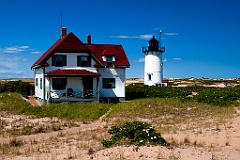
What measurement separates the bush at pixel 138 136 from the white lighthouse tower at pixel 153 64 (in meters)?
31.9

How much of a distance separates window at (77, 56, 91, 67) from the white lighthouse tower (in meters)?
17.4

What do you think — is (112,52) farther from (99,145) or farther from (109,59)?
(99,145)

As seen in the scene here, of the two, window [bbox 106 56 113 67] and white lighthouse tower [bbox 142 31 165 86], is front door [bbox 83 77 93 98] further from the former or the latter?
white lighthouse tower [bbox 142 31 165 86]

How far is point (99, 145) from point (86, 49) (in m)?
16.9

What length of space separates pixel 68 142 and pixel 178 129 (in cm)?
641

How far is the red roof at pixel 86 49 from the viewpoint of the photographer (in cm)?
2911

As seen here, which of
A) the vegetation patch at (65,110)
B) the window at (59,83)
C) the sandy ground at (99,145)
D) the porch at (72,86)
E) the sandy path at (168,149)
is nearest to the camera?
the sandy path at (168,149)

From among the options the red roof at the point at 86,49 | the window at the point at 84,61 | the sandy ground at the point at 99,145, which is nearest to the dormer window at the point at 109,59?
the red roof at the point at 86,49

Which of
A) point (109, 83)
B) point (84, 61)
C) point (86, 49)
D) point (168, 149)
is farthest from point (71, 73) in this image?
point (168, 149)

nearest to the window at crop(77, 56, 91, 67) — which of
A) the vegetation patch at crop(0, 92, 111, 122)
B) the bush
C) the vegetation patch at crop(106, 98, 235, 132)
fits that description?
the vegetation patch at crop(0, 92, 111, 122)

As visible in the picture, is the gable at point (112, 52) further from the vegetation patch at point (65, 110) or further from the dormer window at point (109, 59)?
the vegetation patch at point (65, 110)

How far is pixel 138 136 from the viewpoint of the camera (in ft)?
42.8

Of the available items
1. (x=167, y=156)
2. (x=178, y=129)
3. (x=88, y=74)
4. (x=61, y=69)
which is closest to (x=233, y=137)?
(x=178, y=129)

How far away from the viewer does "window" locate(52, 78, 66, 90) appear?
2904cm
